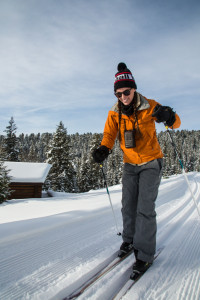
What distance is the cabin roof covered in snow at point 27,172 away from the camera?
18109 mm

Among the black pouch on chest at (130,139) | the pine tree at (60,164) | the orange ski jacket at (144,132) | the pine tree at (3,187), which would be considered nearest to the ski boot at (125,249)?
the orange ski jacket at (144,132)

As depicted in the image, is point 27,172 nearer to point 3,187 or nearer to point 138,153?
point 3,187

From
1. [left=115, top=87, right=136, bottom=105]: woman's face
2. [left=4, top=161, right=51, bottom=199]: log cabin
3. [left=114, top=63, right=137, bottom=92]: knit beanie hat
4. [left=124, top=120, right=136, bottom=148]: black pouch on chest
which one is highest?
[left=114, top=63, right=137, bottom=92]: knit beanie hat

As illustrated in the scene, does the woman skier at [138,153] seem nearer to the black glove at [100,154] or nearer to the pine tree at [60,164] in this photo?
the black glove at [100,154]

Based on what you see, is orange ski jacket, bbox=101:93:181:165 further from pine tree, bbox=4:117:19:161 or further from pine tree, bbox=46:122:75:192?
pine tree, bbox=4:117:19:161

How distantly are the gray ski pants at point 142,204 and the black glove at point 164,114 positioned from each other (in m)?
0.49

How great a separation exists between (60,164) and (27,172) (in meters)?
8.23

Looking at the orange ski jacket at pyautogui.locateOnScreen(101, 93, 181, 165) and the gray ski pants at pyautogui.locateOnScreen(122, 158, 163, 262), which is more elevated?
the orange ski jacket at pyautogui.locateOnScreen(101, 93, 181, 165)

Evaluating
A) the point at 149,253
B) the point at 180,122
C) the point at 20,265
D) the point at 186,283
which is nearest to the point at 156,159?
the point at 180,122

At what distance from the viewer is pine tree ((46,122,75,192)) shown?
26250 millimetres

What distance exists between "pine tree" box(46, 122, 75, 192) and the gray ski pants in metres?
24.5

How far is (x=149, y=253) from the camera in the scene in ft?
6.68

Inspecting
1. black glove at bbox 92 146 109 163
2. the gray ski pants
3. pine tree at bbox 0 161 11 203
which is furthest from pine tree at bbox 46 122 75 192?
the gray ski pants

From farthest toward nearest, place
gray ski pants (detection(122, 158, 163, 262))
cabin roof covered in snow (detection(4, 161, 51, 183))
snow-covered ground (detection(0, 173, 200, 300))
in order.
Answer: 1. cabin roof covered in snow (detection(4, 161, 51, 183))
2. gray ski pants (detection(122, 158, 163, 262))
3. snow-covered ground (detection(0, 173, 200, 300))
